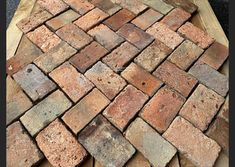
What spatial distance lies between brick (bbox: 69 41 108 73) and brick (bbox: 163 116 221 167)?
0.58m

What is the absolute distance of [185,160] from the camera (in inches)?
51.3

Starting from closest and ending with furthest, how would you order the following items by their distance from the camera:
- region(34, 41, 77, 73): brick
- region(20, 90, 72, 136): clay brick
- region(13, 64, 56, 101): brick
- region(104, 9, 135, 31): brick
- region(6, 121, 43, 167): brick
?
1. region(6, 121, 43, 167): brick
2. region(20, 90, 72, 136): clay brick
3. region(13, 64, 56, 101): brick
4. region(34, 41, 77, 73): brick
5. region(104, 9, 135, 31): brick

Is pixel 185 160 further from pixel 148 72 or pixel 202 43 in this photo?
pixel 202 43

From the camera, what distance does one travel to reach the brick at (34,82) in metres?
1.48

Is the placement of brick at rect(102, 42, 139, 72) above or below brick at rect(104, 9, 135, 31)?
below

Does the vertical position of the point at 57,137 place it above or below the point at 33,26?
below

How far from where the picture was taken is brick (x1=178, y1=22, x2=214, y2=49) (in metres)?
1.75

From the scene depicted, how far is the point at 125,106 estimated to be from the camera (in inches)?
57.0

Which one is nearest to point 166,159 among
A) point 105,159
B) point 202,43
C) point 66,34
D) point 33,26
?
point 105,159

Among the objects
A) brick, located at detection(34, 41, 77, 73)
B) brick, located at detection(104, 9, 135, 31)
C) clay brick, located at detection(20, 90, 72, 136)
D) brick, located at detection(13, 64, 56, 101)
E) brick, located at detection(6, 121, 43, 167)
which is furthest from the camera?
brick, located at detection(104, 9, 135, 31)

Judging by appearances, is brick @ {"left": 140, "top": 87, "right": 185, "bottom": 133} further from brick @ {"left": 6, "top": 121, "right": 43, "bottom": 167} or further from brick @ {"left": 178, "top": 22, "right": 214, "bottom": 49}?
brick @ {"left": 6, "top": 121, "right": 43, "bottom": 167}

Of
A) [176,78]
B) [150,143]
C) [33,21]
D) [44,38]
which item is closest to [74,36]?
[44,38]

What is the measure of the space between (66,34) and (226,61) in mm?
991

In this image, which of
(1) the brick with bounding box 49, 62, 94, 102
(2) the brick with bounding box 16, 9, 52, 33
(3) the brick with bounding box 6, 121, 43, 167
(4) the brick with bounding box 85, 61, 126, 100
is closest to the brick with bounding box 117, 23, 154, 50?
(4) the brick with bounding box 85, 61, 126, 100
